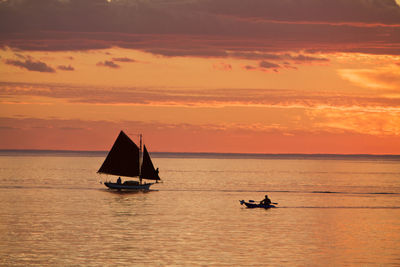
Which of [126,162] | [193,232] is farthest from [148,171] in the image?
[193,232]

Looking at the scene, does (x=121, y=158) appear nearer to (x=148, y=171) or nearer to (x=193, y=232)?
(x=148, y=171)

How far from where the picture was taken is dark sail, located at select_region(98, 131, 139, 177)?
12619cm

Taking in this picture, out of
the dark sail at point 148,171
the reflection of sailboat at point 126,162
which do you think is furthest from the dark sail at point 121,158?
the dark sail at point 148,171

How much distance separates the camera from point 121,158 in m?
127

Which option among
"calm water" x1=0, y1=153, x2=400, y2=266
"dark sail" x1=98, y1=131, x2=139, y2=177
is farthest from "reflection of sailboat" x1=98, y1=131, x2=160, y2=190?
"calm water" x1=0, y1=153, x2=400, y2=266

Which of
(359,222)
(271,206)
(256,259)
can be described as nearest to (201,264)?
(256,259)

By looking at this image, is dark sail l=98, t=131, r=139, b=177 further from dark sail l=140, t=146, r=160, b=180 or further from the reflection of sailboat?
dark sail l=140, t=146, r=160, b=180

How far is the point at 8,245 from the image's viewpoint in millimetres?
59281

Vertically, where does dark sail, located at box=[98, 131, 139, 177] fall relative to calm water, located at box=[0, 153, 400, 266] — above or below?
above

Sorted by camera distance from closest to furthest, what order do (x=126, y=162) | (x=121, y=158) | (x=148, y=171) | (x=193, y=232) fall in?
(x=193, y=232) < (x=121, y=158) < (x=126, y=162) < (x=148, y=171)

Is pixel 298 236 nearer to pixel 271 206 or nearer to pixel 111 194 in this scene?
pixel 271 206

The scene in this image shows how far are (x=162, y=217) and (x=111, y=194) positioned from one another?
4309 centimetres

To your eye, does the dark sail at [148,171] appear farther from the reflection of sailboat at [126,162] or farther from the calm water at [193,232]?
the calm water at [193,232]

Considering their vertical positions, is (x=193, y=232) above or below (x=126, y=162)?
below
